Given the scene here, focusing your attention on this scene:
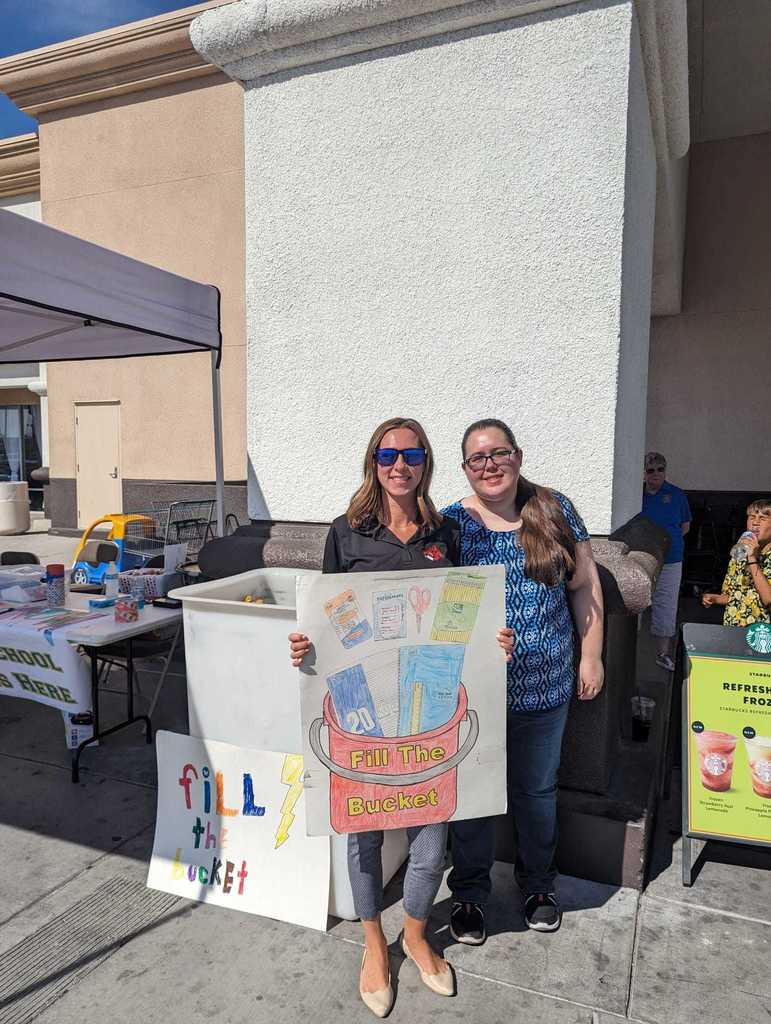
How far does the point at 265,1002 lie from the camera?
2.17 meters

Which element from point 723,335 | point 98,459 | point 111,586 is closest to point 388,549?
point 111,586

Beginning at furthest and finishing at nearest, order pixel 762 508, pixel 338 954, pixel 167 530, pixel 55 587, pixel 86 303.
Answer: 1. pixel 167 530
2. pixel 55 587
3. pixel 86 303
4. pixel 762 508
5. pixel 338 954

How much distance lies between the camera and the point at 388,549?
230 centimetres

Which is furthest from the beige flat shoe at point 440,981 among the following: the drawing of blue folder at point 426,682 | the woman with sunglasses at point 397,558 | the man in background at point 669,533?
the man in background at point 669,533

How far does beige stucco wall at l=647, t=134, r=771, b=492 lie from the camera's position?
8969 mm

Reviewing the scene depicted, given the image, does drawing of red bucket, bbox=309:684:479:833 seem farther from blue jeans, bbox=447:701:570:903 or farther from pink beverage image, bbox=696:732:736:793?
pink beverage image, bbox=696:732:736:793

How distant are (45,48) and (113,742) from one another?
12.7 metres

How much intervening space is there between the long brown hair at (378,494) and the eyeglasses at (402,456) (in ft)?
0.11

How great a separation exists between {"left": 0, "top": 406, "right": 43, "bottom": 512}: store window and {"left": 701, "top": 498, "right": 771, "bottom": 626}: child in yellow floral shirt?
1611 cm

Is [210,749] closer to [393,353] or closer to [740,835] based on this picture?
[393,353]

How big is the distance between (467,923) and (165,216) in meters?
12.1

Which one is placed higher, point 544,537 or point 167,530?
point 544,537

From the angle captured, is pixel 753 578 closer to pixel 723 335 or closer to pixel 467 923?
pixel 467 923

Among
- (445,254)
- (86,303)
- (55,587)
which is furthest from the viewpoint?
(55,587)
